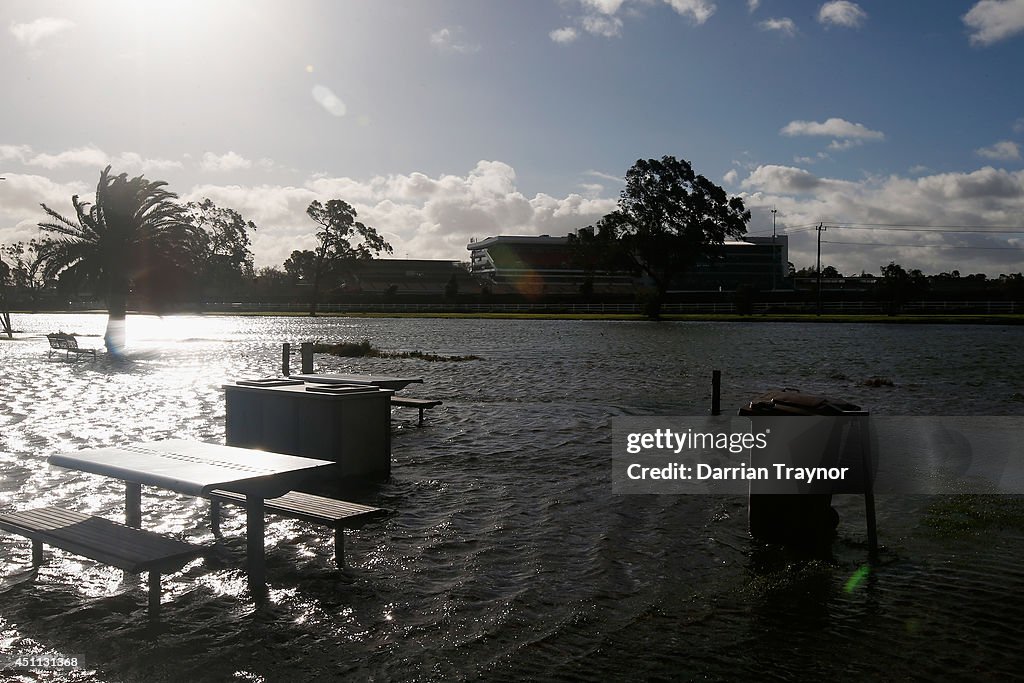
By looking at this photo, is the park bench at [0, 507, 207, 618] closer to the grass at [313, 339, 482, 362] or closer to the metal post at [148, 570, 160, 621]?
the metal post at [148, 570, 160, 621]

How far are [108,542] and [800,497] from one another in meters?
5.02

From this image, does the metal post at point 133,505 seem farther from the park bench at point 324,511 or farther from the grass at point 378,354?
the grass at point 378,354

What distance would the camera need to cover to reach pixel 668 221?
3174 inches

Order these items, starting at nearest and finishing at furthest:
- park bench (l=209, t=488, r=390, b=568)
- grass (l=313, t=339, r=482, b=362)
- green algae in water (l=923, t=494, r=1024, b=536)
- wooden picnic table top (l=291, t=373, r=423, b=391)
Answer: park bench (l=209, t=488, r=390, b=568) < green algae in water (l=923, t=494, r=1024, b=536) < wooden picnic table top (l=291, t=373, r=423, b=391) < grass (l=313, t=339, r=482, b=362)

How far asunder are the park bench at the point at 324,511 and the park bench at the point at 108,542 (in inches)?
26.0

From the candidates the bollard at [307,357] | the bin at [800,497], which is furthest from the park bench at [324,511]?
the bollard at [307,357]

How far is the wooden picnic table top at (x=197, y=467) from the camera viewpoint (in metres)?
5.27

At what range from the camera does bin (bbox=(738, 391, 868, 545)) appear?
6.68 metres

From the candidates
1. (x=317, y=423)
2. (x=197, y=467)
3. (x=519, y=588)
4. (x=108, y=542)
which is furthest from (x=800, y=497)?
Answer: (x=108, y=542)

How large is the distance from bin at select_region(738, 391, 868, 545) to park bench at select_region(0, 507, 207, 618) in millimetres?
4202

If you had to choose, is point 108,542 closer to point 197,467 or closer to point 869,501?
point 197,467

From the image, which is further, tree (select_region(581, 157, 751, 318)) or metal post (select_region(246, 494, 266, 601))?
tree (select_region(581, 157, 751, 318))

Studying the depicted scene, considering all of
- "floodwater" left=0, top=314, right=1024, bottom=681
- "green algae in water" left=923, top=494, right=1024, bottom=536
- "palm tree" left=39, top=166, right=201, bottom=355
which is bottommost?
"green algae in water" left=923, top=494, right=1024, bottom=536

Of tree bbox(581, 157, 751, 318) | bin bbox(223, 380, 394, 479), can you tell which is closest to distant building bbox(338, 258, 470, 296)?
tree bbox(581, 157, 751, 318)
